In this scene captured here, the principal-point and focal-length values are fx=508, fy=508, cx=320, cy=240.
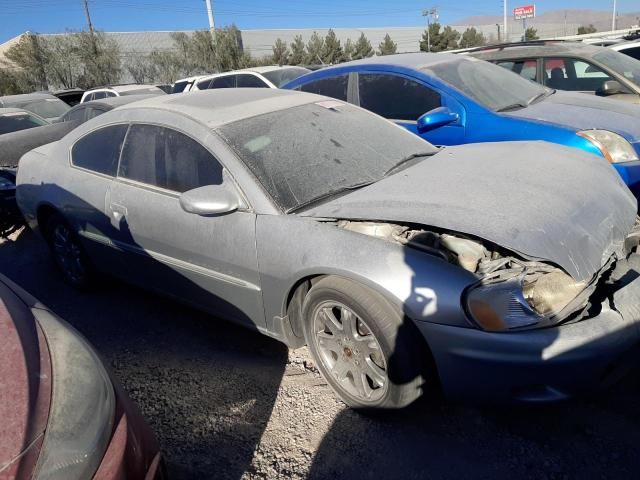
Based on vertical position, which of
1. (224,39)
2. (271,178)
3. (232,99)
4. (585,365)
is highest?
(224,39)

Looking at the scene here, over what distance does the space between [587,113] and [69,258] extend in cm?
462

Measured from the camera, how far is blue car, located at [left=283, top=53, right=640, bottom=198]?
4.01 metres

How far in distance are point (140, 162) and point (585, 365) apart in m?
2.79

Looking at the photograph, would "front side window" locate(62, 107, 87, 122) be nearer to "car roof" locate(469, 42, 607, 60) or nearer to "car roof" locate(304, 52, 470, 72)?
"car roof" locate(304, 52, 470, 72)

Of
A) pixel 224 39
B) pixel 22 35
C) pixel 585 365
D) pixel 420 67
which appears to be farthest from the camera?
pixel 224 39

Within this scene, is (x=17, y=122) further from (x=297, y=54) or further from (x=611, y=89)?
(x=297, y=54)

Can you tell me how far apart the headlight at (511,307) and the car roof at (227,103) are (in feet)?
5.94

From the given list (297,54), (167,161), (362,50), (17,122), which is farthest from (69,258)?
(362,50)

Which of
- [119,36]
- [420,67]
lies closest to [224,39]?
[119,36]

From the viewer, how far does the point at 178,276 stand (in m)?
3.16

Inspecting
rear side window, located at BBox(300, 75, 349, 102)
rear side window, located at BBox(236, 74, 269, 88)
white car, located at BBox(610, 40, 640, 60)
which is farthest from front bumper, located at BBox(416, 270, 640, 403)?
rear side window, located at BBox(236, 74, 269, 88)

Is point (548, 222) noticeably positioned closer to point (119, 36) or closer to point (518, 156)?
point (518, 156)

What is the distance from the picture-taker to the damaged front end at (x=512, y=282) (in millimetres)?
2055

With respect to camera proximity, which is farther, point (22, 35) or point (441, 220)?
point (22, 35)
